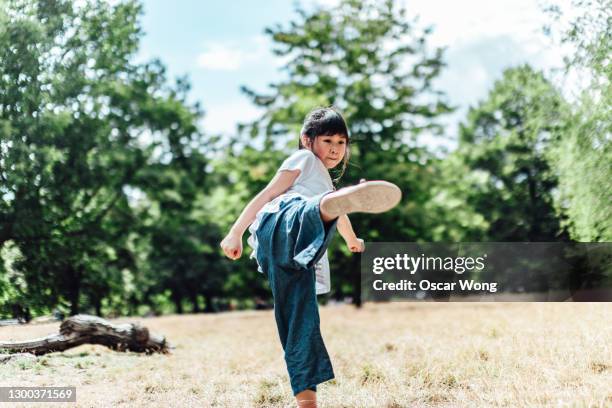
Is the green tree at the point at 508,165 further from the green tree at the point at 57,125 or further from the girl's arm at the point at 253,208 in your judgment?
the green tree at the point at 57,125

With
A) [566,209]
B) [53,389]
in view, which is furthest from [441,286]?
[53,389]

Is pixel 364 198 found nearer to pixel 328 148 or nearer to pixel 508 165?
pixel 328 148

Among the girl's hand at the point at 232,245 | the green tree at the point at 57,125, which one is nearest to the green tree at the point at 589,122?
the girl's hand at the point at 232,245

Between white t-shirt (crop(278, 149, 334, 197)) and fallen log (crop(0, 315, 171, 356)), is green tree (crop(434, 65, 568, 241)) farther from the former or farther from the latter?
fallen log (crop(0, 315, 171, 356))

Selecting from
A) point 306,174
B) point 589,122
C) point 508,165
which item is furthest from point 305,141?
point 508,165

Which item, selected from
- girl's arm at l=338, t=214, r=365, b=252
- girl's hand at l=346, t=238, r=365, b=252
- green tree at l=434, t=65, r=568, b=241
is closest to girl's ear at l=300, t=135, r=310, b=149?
girl's arm at l=338, t=214, r=365, b=252

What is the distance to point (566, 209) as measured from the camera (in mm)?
4785

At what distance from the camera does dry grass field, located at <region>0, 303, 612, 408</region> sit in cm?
304

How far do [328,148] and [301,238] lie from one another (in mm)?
571

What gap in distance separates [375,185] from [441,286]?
17.5 feet

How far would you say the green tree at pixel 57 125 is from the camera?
13.6ft

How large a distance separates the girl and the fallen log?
85.6 inches

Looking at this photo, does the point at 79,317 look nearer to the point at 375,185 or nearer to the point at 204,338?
the point at 204,338

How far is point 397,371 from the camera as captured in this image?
12.0 feet
